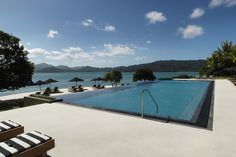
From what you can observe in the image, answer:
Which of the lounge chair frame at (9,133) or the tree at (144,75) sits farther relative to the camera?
the tree at (144,75)

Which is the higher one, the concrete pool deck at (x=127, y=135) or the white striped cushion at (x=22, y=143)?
the white striped cushion at (x=22, y=143)

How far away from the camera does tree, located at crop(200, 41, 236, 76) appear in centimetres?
4221

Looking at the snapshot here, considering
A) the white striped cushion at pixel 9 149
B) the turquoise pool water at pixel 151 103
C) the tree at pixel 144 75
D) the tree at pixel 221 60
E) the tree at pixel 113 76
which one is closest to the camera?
the white striped cushion at pixel 9 149

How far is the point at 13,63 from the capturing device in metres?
19.2

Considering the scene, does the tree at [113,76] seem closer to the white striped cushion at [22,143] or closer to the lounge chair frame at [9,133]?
the lounge chair frame at [9,133]

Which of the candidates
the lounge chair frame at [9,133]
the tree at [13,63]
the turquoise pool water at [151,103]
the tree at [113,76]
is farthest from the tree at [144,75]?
the lounge chair frame at [9,133]

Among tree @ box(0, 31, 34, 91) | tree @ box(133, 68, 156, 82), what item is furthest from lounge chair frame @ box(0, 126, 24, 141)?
tree @ box(133, 68, 156, 82)

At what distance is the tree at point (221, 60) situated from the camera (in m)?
42.2

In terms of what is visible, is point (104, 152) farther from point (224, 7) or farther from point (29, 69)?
point (224, 7)

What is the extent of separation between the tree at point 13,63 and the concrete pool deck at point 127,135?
34.0 ft

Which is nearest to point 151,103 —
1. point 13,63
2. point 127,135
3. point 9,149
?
point 127,135

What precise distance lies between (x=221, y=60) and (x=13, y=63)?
41339mm

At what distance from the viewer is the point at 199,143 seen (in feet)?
19.4

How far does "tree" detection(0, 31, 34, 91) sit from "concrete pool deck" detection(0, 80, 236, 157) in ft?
34.0
